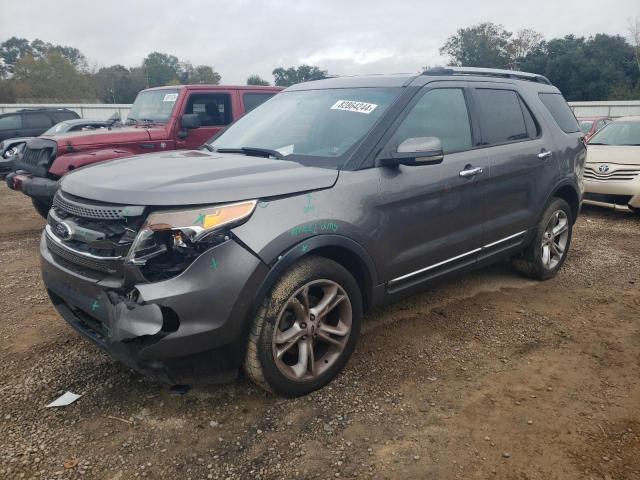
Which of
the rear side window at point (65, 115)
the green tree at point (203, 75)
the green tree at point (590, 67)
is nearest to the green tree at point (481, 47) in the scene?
the green tree at point (590, 67)

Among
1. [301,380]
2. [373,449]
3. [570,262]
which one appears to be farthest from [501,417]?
[570,262]

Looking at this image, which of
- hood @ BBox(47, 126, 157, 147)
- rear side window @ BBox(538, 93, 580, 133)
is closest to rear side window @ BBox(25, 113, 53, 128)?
hood @ BBox(47, 126, 157, 147)

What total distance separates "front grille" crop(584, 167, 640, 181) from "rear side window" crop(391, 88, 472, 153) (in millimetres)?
5131

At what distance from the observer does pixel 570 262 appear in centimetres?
552

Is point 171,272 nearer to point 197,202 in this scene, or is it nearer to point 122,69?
point 197,202

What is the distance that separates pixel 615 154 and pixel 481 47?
53929 mm

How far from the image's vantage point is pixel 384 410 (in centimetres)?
280

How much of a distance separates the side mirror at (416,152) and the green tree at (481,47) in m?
56.8

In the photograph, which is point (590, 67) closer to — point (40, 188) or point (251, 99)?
point (251, 99)

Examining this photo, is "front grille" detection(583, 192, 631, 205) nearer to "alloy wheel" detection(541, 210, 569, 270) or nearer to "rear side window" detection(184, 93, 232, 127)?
"alloy wheel" detection(541, 210, 569, 270)

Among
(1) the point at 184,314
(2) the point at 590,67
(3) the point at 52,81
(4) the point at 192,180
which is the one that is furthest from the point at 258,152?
(3) the point at 52,81

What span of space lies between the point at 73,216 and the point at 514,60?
2320 inches

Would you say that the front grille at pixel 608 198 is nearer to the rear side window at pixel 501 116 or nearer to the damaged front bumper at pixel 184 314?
the rear side window at pixel 501 116

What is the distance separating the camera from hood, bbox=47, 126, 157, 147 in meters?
6.29
